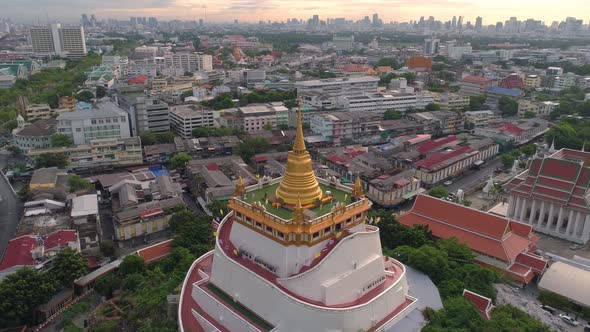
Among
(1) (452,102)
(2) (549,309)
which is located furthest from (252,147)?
(1) (452,102)

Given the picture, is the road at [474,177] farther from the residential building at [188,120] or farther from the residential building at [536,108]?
the residential building at [188,120]

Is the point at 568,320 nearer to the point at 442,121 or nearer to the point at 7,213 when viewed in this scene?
the point at 7,213

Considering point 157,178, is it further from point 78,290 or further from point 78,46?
point 78,46

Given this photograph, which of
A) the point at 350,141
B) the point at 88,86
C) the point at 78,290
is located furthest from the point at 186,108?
the point at 78,290

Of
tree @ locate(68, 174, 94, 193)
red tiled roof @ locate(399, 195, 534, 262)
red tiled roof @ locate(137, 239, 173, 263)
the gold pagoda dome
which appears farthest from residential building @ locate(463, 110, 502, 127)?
tree @ locate(68, 174, 94, 193)

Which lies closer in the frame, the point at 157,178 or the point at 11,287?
the point at 11,287
